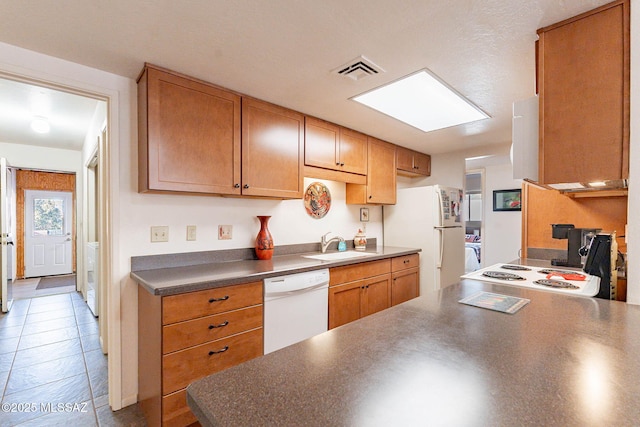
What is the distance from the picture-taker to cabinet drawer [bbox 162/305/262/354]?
1.52 meters

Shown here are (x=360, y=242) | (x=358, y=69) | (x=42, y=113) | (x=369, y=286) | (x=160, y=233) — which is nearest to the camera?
(x=358, y=69)

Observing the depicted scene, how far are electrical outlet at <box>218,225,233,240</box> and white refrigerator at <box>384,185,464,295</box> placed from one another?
2105mm

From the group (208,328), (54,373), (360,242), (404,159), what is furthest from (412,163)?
(54,373)

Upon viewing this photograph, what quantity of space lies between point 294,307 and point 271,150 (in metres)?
1.20

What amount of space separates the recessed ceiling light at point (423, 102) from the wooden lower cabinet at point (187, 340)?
1662mm

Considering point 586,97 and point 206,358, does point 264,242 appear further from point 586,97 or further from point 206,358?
point 586,97

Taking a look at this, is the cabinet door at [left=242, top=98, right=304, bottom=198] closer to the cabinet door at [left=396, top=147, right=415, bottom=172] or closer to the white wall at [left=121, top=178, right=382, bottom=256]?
the white wall at [left=121, top=178, right=382, bottom=256]

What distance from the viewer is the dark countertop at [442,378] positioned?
539 millimetres

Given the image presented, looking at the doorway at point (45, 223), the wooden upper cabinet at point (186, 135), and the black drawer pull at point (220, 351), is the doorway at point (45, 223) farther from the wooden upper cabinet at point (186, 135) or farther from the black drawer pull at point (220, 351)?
the black drawer pull at point (220, 351)

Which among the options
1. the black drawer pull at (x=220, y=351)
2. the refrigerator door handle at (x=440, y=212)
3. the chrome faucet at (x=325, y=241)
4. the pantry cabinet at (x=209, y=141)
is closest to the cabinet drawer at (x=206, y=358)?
the black drawer pull at (x=220, y=351)

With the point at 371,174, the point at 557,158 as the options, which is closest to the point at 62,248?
the point at 371,174

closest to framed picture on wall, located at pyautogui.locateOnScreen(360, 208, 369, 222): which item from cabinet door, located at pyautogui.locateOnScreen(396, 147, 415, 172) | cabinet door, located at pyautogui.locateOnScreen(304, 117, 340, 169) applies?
cabinet door, located at pyautogui.locateOnScreen(396, 147, 415, 172)

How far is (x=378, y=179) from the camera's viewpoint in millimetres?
3328

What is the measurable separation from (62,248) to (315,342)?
23.3ft
